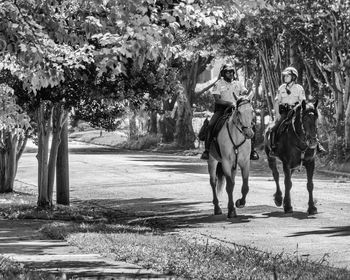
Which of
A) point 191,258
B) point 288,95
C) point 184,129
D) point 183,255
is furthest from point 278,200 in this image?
point 184,129

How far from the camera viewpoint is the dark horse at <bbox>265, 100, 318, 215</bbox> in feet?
69.4

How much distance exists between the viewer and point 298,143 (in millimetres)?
21703

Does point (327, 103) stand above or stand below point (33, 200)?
above

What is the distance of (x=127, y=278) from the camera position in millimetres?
11758

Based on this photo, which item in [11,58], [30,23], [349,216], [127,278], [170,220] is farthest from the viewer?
[170,220]

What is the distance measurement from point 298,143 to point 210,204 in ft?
14.1

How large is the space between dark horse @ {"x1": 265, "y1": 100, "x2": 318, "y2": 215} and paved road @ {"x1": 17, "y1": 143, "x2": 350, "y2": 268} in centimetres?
55

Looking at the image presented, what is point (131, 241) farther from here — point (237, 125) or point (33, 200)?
point (33, 200)

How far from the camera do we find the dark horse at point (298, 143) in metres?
21.2

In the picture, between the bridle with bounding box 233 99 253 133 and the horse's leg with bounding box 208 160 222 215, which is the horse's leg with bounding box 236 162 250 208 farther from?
the bridle with bounding box 233 99 253 133

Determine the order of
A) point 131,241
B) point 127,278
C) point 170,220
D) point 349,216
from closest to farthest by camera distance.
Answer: point 127,278, point 131,241, point 349,216, point 170,220

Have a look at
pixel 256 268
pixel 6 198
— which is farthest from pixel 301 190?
pixel 256 268

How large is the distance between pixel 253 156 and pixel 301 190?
20.4ft

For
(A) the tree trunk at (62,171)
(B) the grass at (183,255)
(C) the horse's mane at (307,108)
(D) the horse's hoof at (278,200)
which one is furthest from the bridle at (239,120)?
(A) the tree trunk at (62,171)
